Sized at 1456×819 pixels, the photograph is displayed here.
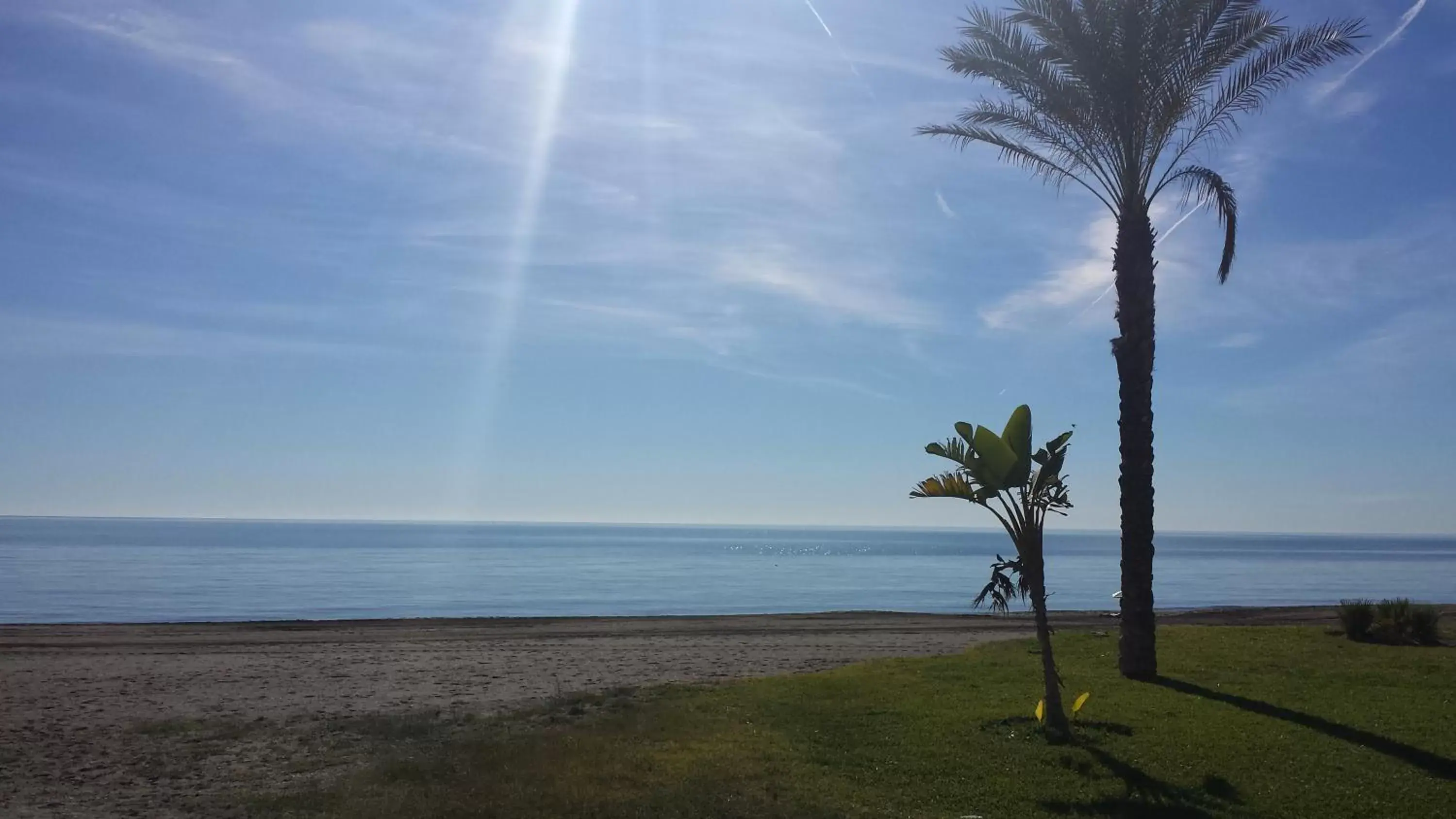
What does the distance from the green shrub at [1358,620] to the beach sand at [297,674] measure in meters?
7.22

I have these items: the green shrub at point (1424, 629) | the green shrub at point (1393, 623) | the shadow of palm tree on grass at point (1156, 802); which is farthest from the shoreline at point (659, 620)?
the shadow of palm tree on grass at point (1156, 802)

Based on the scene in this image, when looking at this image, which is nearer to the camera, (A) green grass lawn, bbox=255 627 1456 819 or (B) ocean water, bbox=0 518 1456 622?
(A) green grass lawn, bbox=255 627 1456 819

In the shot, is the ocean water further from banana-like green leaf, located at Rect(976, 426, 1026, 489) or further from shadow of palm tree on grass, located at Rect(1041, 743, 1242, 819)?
shadow of palm tree on grass, located at Rect(1041, 743, 1242, 819)

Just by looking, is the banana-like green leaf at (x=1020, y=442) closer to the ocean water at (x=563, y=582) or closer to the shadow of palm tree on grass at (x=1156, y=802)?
the shadow of palm tree on grass at (x=1156, y=802)

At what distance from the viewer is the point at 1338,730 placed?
36.8ft

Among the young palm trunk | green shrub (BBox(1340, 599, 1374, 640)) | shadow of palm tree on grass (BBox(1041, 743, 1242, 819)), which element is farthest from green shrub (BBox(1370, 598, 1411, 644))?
shadow of palm tree on grass (BBox(1041, 743, 1242, 819))

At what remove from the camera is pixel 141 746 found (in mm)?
11977

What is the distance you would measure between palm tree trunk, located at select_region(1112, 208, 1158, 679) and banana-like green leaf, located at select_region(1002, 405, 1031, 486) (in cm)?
425

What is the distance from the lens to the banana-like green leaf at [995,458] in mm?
11117

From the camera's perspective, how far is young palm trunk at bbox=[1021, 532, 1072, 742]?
11.1 meters

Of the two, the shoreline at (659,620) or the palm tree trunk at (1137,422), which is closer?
the palm tree trunk at (1137,422)

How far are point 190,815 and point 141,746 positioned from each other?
4.15 m

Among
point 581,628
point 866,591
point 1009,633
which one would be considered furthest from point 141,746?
point 866,591

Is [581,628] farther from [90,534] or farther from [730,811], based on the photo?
[90,534]
